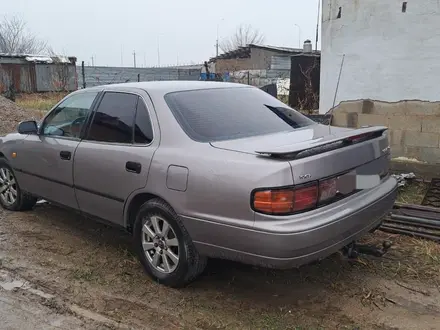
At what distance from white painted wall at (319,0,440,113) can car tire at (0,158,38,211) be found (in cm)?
485

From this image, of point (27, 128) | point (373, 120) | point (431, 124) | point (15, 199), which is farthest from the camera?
point (373, 120)

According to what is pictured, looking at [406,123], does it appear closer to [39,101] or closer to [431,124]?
[431,124]

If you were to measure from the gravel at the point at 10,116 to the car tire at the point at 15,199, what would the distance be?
6663mm

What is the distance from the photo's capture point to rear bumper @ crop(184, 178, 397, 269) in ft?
9.23

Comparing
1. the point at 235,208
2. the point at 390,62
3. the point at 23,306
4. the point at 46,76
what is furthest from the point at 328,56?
the point at 46,76

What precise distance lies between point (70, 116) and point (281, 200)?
8.87 ft

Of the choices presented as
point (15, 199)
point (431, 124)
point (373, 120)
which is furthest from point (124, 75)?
point (431, 124)

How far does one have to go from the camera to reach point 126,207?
12.3 ft

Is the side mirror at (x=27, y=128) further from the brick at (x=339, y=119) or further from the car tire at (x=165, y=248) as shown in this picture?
the brick at (x=339, y=119)

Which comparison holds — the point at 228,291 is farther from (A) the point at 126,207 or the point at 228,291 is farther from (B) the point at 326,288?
(A) the point at 126,207

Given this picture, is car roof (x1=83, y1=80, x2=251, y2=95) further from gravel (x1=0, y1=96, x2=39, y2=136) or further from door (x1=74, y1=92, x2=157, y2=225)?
gravel (x1=0, y1=96, x2=39, y2=136)

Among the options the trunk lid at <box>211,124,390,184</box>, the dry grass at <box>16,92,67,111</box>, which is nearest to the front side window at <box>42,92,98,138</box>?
the trunk lid at <box>211,124,390,184</box>

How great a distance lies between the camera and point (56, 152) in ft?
14.6

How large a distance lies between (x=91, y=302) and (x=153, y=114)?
1.53 meters
